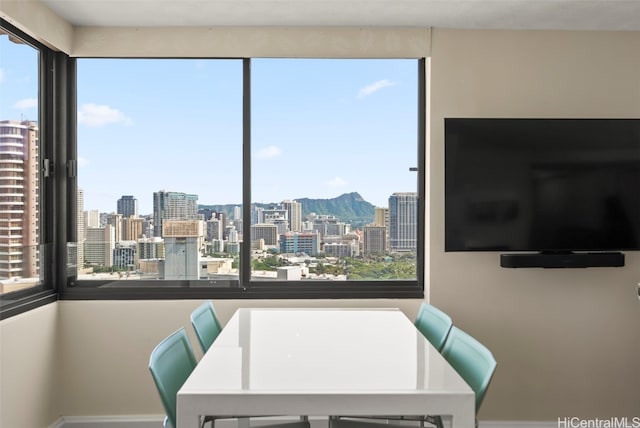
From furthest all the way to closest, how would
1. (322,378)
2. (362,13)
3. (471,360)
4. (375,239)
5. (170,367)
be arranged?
1. (375,239)
2. (362,13)
3. (471,360)
4. (170,367)
5. (322,378)

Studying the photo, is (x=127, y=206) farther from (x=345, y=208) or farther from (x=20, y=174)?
(x=345, y=208)

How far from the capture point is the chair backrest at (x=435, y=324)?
2832 mm

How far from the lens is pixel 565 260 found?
344 cm

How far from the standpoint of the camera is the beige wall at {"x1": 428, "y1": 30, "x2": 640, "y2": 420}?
11.9 feet

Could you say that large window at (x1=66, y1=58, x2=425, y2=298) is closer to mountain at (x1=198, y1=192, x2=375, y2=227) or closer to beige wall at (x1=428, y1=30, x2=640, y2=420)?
mountain at (x1=198, y1=192, x2=375, y2=227)

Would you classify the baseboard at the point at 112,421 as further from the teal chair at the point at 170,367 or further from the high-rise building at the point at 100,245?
the teal chair at the point at 170,367

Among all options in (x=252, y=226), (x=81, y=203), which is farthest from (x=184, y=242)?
(x=81, y=203)

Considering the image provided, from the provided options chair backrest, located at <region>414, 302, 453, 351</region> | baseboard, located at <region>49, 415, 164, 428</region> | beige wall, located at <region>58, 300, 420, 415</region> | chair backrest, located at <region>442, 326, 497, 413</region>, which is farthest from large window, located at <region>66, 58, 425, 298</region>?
chair backrest, located at <region>442, 326, 497, 413</region>

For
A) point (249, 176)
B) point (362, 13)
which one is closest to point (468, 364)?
point (249, 176)

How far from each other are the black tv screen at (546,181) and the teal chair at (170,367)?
6.05 ft

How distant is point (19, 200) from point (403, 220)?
7.68 ft

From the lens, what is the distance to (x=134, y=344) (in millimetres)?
3633

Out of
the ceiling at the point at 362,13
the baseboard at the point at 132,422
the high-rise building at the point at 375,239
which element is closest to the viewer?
the ceiling at the point at 362,13

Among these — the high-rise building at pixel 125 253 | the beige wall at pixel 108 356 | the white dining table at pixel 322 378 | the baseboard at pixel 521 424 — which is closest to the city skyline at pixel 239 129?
the high-rise building at pixel 125 253
